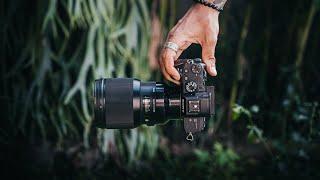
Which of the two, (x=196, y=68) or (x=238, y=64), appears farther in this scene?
(x=238, y=64)

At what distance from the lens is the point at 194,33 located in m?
1.77

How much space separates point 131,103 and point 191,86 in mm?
190

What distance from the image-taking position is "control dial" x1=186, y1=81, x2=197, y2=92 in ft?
5.90

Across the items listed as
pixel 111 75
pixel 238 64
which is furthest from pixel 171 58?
pixel 238 64

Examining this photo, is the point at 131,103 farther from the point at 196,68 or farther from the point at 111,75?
the point at 111,75

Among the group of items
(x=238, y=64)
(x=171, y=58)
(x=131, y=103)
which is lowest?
(x=131, y=103)

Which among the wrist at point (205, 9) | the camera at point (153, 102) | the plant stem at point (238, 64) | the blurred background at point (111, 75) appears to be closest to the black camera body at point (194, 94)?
the camera at point (153, 102)

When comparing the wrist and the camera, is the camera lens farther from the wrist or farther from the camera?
the wrist

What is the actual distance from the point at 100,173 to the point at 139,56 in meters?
0.62

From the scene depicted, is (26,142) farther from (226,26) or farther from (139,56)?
(226,26)

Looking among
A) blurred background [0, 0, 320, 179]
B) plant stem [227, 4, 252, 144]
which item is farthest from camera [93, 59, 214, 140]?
plant stem [227, 4, 252, 144]

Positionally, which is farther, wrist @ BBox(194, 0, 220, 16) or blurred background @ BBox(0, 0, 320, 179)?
blurred background @ BBox(0, 0, 320, 179)

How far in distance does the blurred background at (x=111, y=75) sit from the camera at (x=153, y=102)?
0.96 metres

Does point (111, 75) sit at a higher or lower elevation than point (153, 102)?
higher
